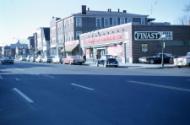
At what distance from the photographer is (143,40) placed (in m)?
52.7

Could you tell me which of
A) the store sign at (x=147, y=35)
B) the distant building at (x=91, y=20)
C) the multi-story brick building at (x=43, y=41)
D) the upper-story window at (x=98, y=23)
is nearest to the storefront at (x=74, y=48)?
the distant building at (x=91, y=20)

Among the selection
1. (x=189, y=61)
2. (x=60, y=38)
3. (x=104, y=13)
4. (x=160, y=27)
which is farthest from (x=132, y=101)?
(x=60, y=38)

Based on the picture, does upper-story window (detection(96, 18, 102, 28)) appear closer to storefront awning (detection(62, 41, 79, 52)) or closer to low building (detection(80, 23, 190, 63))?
storefront awning (detection(62, 41, 79, 52))

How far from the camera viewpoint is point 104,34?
6253 cm

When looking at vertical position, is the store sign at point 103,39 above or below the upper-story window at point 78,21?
below

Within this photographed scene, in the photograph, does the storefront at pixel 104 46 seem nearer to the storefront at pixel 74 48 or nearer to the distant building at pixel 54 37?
the storefront at pixel 74 48

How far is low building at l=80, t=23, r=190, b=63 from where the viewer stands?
52381 millimetres

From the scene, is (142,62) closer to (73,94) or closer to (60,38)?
(73,94)

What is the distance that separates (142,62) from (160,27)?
6.85 meters

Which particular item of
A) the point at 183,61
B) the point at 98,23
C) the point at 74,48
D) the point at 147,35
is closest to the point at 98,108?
the point at 183,61

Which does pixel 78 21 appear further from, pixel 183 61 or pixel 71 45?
pixel 183 61

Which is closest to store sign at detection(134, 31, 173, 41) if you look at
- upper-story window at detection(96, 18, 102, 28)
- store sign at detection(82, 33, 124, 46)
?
store sign at detection(82, 33, 124, 46)

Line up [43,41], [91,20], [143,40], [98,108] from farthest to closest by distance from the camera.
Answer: [43,41], [91,20], [143,40], [98,108]

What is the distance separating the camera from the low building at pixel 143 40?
52.4 metres
